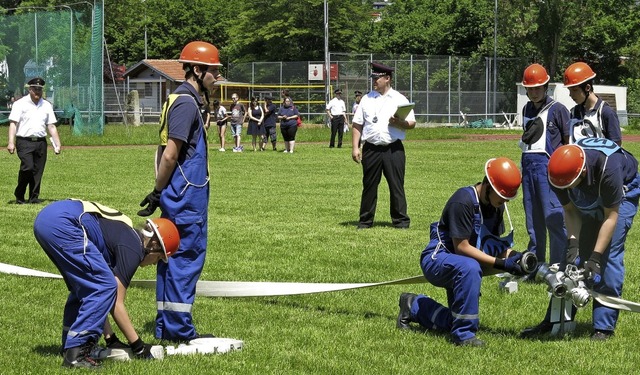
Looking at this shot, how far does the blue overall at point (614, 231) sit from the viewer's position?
24.6ft

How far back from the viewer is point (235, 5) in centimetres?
8925

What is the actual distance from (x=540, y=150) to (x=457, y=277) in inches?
123

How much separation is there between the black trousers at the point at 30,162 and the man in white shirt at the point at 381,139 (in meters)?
5.89

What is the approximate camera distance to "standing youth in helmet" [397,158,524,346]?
7281 millimetres

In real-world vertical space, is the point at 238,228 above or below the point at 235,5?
below

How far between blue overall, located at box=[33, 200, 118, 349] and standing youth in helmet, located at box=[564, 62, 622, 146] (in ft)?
15.5

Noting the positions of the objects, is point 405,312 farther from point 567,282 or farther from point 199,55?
point 199,55

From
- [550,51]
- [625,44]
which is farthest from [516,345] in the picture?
[625,44]

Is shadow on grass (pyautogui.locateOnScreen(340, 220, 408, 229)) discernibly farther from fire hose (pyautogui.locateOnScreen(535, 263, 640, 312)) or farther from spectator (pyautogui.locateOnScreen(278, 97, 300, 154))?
spectator (pyautogui.locateOnScreen(278, 97, 300, 154))

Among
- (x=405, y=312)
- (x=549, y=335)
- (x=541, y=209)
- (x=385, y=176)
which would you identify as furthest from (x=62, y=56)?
(x=549, y=335)

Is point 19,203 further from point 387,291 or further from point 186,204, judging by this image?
point 186,204

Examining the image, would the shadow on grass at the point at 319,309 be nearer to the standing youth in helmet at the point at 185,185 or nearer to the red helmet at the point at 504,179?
the standing youth in helmet at the point at 185,185

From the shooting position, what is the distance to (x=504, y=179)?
23.6 feet

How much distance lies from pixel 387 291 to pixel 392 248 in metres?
2.72
